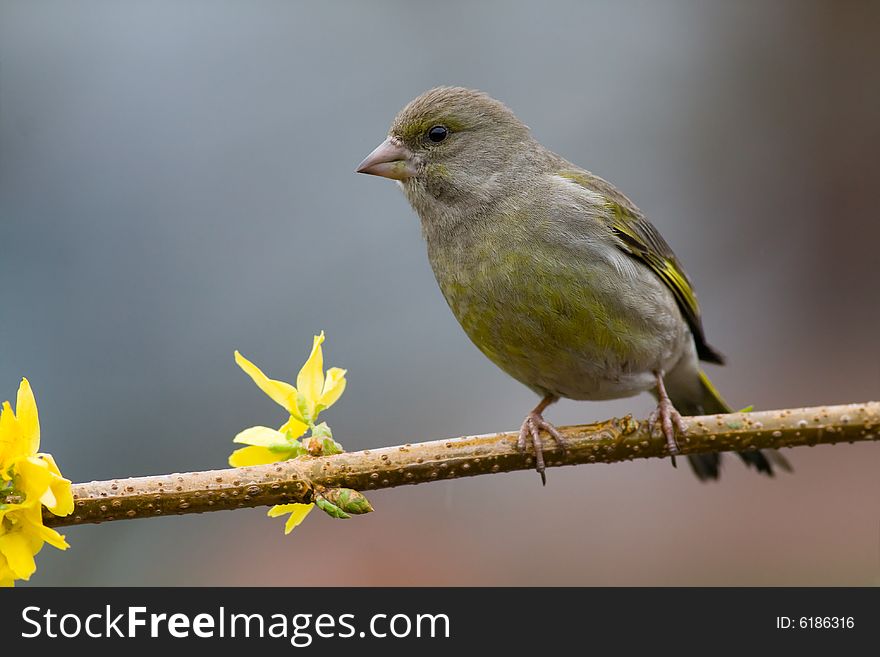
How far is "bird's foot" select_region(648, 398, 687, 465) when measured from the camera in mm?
2940

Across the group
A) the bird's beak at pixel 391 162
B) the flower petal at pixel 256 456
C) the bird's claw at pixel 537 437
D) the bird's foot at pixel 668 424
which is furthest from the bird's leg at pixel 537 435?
the bird's beak at pixel 391 162

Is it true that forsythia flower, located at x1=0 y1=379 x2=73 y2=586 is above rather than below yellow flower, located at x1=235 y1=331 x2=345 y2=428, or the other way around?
below

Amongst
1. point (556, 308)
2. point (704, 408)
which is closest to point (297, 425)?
point (556, 308)

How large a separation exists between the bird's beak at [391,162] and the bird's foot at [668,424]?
4.49ft

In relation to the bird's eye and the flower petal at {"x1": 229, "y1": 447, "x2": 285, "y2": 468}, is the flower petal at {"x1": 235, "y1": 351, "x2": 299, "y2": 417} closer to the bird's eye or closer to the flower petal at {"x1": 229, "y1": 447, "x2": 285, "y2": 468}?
the flower petal at {"x1": 229, "y1": 447, "x2": 285, "y2": 468}

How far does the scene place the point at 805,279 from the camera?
23.3ft

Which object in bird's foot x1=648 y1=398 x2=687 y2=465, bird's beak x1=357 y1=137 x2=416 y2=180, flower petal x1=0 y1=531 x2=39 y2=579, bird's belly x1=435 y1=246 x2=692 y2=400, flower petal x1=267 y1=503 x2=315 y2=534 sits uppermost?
bird's beak x1=357 y1=137 x2=416 y2=180

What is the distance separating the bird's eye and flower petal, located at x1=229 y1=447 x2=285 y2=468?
5.89ft

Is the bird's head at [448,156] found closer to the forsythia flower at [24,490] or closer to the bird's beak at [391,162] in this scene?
the bird's beak at [391,162]

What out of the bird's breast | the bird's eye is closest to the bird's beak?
the bird's eye

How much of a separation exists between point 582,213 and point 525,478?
9.05 ft

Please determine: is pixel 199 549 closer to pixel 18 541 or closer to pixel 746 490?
pixel 746 490

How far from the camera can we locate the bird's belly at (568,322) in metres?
3.53

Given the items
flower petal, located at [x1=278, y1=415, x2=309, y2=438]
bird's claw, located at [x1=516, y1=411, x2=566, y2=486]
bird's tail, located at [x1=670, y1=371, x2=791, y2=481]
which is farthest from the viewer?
bird's tail, located at [x1=670, y1=371, x2=791, y2=481]
